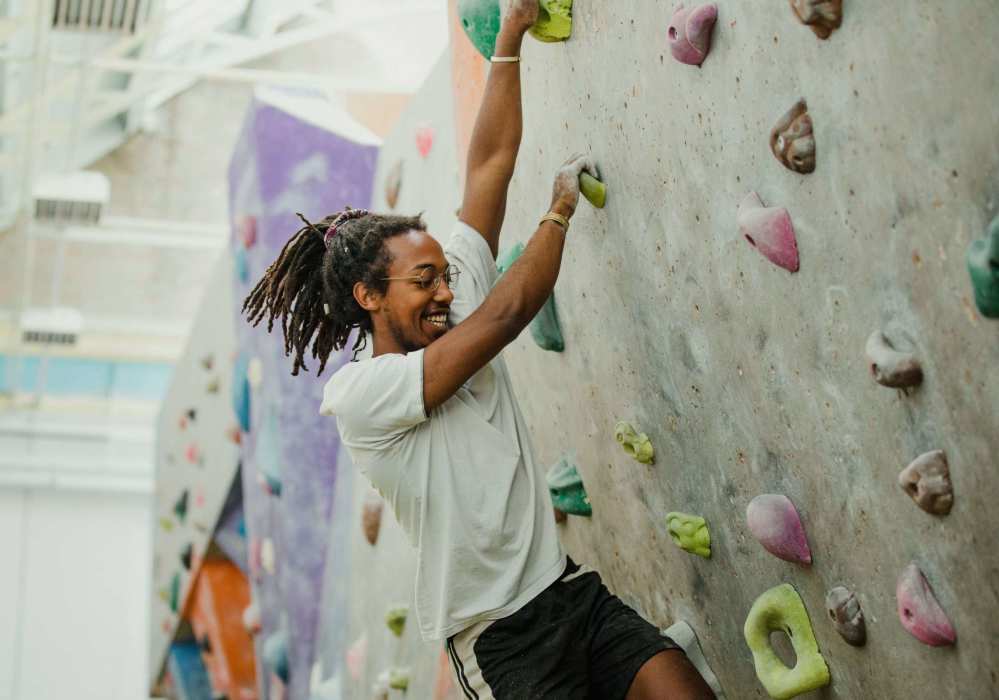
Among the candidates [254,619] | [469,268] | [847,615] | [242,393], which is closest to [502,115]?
[469,268]

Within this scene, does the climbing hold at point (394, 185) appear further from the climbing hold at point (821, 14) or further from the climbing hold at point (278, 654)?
the climbing hold at point (821, 14)

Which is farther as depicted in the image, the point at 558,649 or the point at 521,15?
the point at 521,15

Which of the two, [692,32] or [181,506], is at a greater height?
[692,32]

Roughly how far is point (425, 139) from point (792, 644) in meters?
1.90

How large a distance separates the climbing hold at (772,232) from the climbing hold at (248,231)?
9.64 feet

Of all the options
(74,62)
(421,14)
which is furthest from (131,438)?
(74,62)

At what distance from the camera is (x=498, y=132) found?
2.27m

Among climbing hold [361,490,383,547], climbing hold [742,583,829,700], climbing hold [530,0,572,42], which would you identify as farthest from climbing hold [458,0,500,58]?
climbing hold [361,490,383,547]

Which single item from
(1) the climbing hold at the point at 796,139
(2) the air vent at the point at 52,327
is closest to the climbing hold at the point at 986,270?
(1) the climbing hold at the point at 796,139

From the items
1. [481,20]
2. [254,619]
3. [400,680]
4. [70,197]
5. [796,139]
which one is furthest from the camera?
[70,197]

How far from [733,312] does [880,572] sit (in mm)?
438

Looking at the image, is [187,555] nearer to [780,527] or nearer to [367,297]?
[367,297]

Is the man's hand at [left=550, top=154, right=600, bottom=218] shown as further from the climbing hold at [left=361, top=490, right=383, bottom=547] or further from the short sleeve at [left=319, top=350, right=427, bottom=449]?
the climbing hold at [left=361, top=490, right=383, bottom=547]

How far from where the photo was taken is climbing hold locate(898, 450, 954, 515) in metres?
1.57
